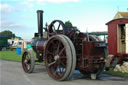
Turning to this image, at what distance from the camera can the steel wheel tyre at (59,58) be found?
5.83 m

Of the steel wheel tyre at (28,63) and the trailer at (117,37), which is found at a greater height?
the trailer at (117,37)

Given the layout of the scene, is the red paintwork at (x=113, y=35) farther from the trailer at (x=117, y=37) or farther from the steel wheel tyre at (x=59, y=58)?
the steel wheel tyre at (x=59, y=58)

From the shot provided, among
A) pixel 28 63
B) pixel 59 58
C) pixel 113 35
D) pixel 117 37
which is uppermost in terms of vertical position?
pixel 113 35

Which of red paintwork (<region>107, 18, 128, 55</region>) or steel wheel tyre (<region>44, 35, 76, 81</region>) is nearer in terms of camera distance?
steel wheel tyre (<region>44, 35, 76, 81</region>)

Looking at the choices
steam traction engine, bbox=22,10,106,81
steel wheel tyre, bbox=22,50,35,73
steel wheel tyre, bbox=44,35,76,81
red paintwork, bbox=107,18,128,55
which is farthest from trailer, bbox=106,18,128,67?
steel wheel tyre, bbox=22,50,35,73

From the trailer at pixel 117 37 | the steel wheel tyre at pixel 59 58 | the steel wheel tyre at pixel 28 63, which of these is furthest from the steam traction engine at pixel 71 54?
the trailer at pixel 117 37

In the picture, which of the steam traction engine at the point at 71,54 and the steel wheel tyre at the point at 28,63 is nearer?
the steam traction engine at the point at 71,54

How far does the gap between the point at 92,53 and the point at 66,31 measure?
4.49ft

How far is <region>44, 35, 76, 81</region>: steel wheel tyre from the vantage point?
19.1ft

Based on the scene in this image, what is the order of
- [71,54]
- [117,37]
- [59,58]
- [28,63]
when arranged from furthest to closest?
[117,37] < [28,63] < [59,58] < [71,54]

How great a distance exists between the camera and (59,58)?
6.37 metres

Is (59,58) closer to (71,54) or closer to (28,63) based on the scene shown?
(71,54)

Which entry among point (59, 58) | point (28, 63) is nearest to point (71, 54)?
point (59, 58)

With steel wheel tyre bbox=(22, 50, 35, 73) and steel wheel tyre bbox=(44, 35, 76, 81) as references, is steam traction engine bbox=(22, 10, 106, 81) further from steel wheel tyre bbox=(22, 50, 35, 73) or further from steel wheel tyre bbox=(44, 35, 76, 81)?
steel wheel tyre bbox=(22, 50, 35, 73)
